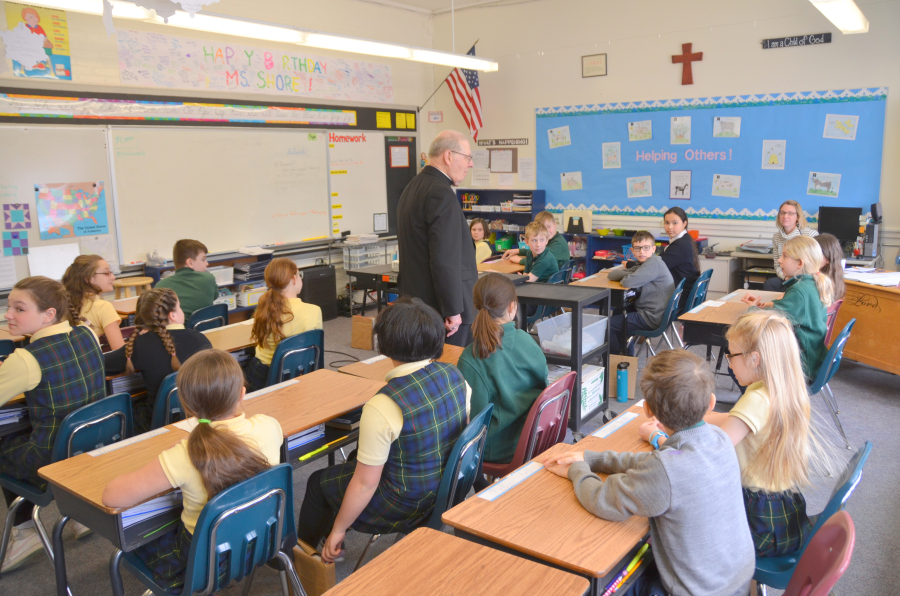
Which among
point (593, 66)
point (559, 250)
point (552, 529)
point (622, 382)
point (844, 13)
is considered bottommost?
point (622, 382)

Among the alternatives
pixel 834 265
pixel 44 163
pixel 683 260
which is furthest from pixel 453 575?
pixel 44 163

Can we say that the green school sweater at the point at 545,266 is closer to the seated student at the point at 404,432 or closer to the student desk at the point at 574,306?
the student desk at the point at 574,306

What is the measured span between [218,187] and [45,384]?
158 inches

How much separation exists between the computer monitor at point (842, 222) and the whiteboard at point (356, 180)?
4.57 m

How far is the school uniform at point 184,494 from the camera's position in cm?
172

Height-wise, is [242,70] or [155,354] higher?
[242,70]

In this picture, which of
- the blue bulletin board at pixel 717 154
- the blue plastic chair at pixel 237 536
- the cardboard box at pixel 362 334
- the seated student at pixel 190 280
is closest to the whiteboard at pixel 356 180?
the cardboard box at pixel 362 334

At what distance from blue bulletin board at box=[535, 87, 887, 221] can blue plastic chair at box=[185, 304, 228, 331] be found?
4.54 meters

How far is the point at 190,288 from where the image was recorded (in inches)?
178

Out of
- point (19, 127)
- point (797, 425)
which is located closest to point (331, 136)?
point (19, 127)

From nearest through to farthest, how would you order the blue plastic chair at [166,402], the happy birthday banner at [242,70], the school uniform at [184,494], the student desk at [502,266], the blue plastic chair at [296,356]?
the school uniform at [184,494]
the blue plastic chair at [166,402]
the blue plastic chair at [296,356]
the happy birthday banner at [242,70]
the student desk at [502,266]

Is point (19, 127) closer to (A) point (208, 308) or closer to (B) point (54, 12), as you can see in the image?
(B) point (54, 12)

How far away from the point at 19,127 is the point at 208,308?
2.14 meters

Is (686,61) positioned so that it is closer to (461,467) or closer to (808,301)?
(808,301)
